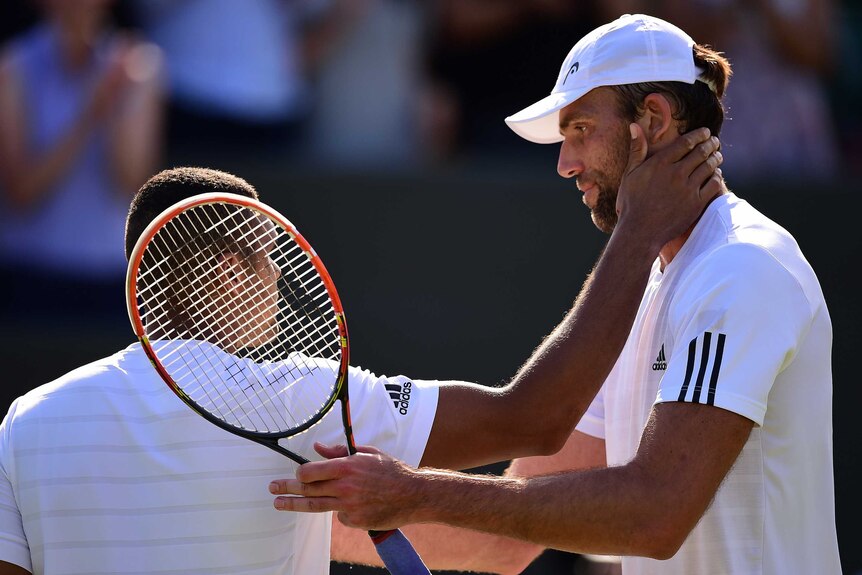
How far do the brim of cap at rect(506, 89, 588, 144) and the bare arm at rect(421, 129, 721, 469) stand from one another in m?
0.25

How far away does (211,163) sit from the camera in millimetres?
5434

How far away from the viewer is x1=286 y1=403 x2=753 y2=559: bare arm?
2.19m

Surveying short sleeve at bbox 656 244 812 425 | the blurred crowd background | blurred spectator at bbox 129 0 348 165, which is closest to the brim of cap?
short sleeve at bbox 656 244 812 425

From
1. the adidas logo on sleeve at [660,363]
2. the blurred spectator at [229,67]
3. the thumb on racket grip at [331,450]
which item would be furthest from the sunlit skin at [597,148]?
the blurred spectator at [229,67]

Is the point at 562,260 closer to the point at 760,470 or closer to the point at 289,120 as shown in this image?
the point at 289,120

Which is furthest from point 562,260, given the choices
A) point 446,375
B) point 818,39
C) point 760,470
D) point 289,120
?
point 760,470

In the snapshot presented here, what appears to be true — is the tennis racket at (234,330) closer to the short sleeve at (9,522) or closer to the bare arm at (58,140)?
the short sleeve at (9,522)

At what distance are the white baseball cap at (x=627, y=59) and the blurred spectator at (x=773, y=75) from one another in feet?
10.6

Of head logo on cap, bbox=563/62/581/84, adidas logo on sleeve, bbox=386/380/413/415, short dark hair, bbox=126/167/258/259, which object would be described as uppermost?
head logo on cap, bbox=563/62/581/84

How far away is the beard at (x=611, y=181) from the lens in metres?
2.75

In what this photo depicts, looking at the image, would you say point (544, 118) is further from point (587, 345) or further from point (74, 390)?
point (74, 390)

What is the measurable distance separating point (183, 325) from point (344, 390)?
386 millimetres

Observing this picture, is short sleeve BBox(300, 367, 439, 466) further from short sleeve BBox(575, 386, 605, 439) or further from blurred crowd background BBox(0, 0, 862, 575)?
blurred crowd background BBox(0, 0, 862, 575)

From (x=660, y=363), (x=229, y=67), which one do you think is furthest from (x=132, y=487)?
(x=229, y=67)
